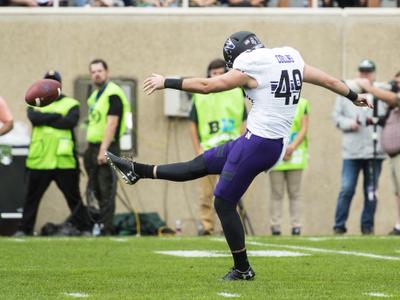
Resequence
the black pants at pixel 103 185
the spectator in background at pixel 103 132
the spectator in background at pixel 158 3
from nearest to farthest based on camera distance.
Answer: the spectator in background at pixel 103 132, the black pants at pixel 103 185, the spectator in background at pixel 158 3

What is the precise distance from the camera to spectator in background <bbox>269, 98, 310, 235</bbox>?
50.6 feet

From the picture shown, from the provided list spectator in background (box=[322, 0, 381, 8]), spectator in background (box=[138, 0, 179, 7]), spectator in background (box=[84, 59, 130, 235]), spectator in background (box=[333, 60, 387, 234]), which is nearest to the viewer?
spectator in background (box=[84, 59, 130, 235])

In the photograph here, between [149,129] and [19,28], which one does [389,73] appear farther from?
[19,28]

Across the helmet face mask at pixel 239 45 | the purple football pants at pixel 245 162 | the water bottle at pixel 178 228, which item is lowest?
the water bottle at pixel 178 228

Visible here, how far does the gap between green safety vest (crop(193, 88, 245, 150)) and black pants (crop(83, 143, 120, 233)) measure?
1.10 m

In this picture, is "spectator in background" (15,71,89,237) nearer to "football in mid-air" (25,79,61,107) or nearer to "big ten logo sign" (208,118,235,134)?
"big ten logo sign" (208,118,235,134)

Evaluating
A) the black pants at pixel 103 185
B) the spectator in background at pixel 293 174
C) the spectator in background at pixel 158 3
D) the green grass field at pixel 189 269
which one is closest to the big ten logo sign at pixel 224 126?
the spectator in background at pixel 293 174

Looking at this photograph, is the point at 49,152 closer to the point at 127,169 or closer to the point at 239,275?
the point at 127,169

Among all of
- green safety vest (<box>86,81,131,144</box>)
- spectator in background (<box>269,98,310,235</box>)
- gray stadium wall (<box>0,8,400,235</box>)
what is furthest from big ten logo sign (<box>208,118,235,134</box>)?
gray stadium wall (<box>0,8,400,235</box>)

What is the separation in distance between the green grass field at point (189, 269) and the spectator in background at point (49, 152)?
185 cm

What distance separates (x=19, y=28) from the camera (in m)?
17.3

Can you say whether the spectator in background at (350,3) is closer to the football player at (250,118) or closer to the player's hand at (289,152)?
the player's hand at (289,152)

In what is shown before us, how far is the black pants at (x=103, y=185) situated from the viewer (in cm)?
1525

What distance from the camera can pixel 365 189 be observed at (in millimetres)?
15500
